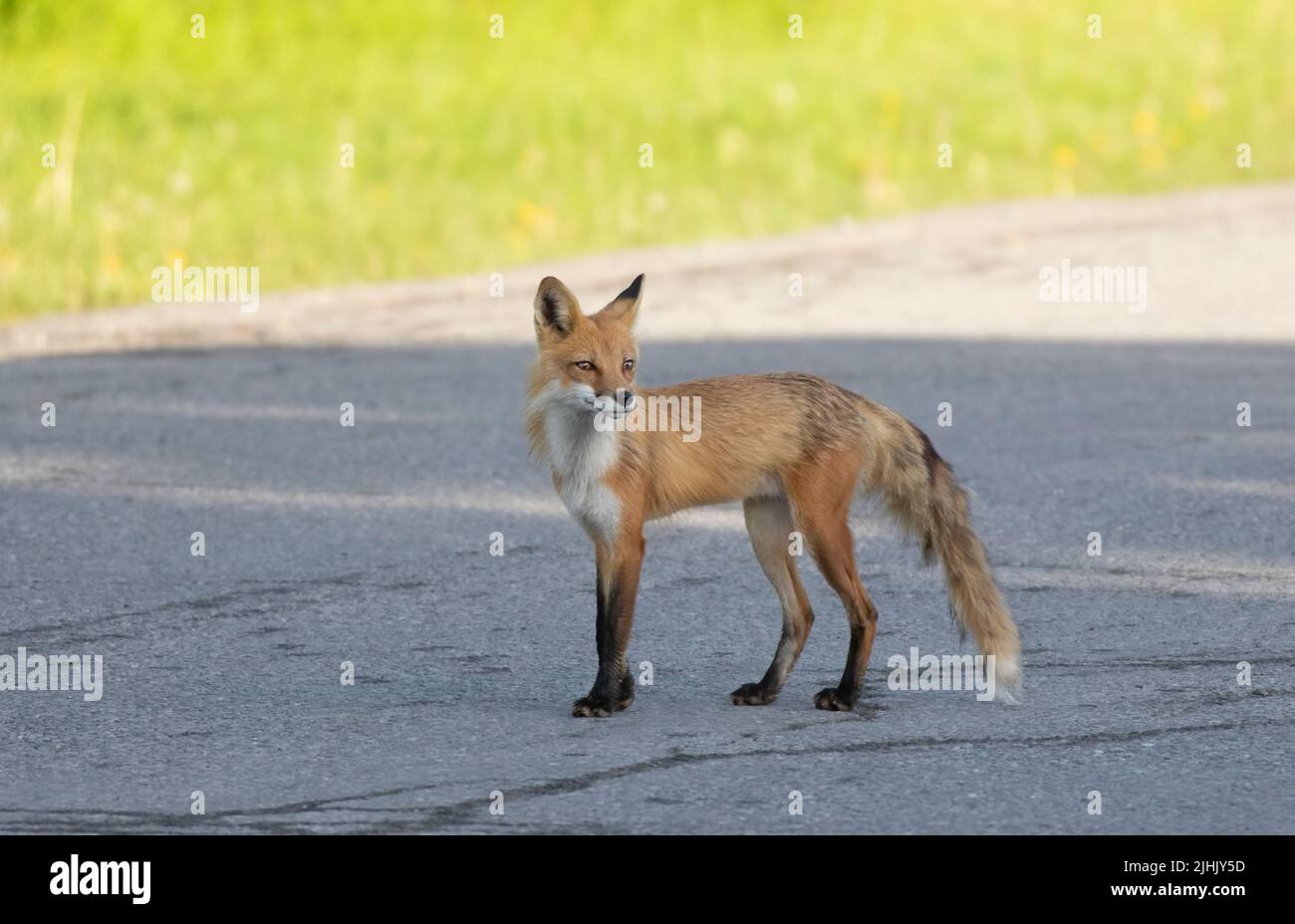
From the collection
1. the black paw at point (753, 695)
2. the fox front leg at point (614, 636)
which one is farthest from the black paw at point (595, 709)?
the black paw at point (753, 695)

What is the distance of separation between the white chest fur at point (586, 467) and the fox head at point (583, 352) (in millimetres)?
92

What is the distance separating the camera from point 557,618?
740 centimetres

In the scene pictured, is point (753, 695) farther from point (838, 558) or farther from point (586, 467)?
point (586, 467)

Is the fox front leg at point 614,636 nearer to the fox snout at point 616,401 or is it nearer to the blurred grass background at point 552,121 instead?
the fox snout at point 616,401

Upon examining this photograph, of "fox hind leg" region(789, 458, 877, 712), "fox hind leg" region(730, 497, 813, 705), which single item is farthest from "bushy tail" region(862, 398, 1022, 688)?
"fox hind leg" region(730, 497, 813, 705)

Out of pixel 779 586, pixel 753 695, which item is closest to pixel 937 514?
pixel 779 586

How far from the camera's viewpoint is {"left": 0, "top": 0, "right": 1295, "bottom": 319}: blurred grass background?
15.9 metres

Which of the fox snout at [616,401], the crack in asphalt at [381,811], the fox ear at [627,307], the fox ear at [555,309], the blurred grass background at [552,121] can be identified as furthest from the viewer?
the blurred grass background at [552,121]

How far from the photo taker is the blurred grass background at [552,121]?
626 inches

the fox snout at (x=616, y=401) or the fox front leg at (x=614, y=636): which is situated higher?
the fox snout at (x=616, y=401)

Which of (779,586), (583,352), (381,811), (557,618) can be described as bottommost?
(381,811)

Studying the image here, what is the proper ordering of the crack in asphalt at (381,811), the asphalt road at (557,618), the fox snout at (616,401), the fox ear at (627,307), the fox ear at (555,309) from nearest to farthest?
the crack in asphalt at (381,811)
the asphalt road at (557,618)
the fox snout at (616,401)
the fox ear at (555,309)
the fox ear at (627,307)

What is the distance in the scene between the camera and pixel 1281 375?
11.5 meters

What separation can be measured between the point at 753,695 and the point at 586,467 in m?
0.85
